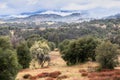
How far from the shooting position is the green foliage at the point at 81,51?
3022 inches

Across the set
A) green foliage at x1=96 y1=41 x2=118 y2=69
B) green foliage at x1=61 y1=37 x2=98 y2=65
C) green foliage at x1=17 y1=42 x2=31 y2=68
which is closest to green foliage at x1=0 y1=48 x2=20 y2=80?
green foliage at x1=96 y1=41 x2=118 y2=69

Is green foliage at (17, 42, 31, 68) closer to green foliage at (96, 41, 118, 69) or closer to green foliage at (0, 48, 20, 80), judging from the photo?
green foliage at (96, 41, 118, 69)

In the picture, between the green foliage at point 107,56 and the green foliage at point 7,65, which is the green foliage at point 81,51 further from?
the green foliage at point 7,65

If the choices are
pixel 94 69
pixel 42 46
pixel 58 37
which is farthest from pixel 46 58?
pixel 58 37

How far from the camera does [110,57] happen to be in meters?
60.4

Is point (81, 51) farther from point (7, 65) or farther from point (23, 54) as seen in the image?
point (7, 65)

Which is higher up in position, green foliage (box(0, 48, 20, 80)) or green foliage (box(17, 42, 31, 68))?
green foliage (box(0, 48, 20, 80))

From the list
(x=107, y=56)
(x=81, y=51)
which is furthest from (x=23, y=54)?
(x=107, y=56)

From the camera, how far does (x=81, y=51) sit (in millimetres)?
77062

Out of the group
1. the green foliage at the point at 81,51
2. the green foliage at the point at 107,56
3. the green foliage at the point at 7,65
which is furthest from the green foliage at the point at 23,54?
the green foliage at the point at 7,65

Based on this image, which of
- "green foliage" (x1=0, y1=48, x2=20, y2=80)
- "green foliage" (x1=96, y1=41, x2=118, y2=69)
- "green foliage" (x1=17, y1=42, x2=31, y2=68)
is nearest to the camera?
"green foliage" (x1=0, y1=48, x2=20, y2=80)

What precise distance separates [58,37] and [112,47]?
124684 mm

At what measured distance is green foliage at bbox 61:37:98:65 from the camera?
76.8m

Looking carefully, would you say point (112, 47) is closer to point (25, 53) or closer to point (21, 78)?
point (21, 78)
